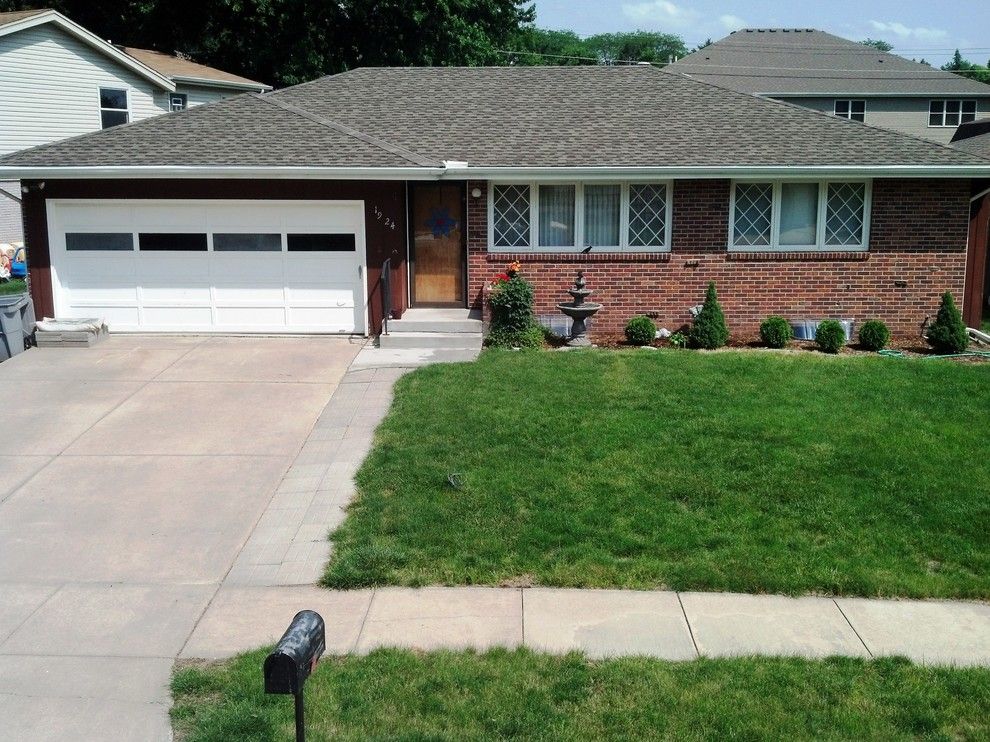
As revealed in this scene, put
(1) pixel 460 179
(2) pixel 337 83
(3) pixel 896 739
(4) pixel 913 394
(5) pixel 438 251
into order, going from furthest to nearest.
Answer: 1. (2) pixel 337 83
2. (5) pixel 438 251
3. (1) pixel 460 179
4. (4) pixel 913 394
5. (3) pixel 896 739

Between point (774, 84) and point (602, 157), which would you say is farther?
point (774, 84)

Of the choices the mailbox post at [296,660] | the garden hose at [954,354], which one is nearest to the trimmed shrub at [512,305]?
Answer: the garden hose at [954,354]

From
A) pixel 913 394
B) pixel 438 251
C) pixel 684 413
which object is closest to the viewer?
pixel 684 413

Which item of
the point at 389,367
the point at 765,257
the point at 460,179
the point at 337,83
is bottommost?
the point at 389,367

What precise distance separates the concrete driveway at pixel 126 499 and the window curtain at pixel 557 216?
3509 mm

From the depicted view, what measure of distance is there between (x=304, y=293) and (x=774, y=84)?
1214 inches

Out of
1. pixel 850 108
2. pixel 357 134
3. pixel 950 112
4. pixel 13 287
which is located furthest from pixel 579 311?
pixel 950 112

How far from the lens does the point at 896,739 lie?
4922 mm

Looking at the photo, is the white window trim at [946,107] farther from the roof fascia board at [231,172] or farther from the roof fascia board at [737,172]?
the roof fascia board at [231,172]

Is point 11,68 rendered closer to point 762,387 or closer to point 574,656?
point 762,387

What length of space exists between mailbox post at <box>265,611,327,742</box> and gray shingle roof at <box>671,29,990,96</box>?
38457mm

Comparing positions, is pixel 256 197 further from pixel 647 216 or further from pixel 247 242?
pixel 647 216

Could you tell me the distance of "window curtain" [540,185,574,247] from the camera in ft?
51.3

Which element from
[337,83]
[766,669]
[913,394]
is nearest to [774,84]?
[337,83]
